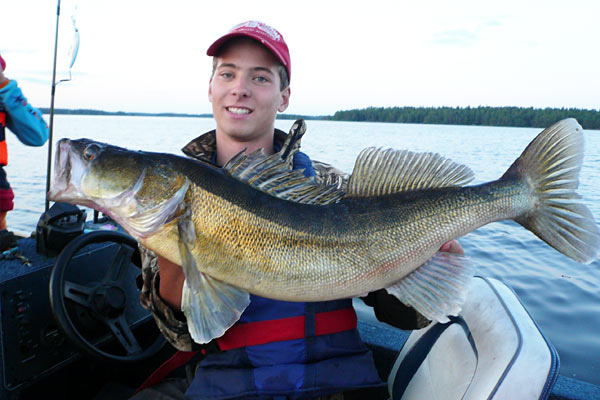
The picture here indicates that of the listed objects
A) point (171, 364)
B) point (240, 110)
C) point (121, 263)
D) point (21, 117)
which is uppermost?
point (240, 110)

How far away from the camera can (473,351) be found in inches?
88.0

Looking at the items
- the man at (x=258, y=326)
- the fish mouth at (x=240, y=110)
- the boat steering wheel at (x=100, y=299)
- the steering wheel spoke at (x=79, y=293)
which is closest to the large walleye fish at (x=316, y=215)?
the man at (x=258, y=326)

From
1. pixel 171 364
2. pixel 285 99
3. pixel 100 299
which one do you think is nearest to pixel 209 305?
pixel 171 364

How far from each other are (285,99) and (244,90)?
0.56 metres

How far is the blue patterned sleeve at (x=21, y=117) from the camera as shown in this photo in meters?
4.50

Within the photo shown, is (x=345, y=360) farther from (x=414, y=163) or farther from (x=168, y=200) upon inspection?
(x=168, y=200)

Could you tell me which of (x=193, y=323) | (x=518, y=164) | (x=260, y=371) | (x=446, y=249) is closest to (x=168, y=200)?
(x=193, y=323)

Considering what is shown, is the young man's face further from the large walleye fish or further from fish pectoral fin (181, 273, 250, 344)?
fish pectoral fin (181, 273, 250, 344)

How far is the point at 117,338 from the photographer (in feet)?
10.2

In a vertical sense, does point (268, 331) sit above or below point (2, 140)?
below

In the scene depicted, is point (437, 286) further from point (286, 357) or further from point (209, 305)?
point (209, 305)

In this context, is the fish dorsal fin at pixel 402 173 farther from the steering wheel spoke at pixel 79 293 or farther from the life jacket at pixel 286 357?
the steering wheel spoke at pixel 79 293

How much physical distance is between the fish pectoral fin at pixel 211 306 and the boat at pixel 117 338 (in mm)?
1119

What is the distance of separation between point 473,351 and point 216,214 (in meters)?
1.54
